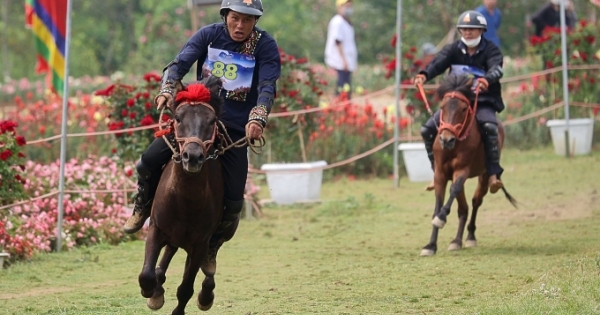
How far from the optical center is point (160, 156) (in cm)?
777

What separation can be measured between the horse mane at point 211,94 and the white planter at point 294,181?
746cm

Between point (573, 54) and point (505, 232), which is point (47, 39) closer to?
point (505, 232)

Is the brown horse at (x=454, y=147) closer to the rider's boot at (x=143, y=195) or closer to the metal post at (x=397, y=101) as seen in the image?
the rider's boot at (x=143, y=195)

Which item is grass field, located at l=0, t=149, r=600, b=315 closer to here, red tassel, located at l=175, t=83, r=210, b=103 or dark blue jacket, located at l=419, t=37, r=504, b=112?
dark blue jacket, located at l=419, t=37, r=504, b=112

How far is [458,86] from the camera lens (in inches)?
450

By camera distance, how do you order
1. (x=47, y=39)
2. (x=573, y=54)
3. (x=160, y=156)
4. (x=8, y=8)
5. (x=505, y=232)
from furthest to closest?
(x=8, y=8), (x=573, y=54), (x=47, y=39), (x=505, y=232), (x=160, y=156)

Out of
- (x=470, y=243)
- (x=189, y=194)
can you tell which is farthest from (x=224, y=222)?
(x=470, y=243)

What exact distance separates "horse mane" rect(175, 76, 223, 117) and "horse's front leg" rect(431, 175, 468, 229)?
4.06 meters

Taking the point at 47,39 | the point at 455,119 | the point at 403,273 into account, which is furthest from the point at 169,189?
the point at 47,39

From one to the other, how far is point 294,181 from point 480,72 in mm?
4262

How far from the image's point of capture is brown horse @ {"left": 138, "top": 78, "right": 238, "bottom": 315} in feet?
23.3

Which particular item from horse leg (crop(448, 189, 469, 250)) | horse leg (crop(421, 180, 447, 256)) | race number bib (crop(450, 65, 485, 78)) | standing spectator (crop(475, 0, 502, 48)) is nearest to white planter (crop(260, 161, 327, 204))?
standing spectator (crop(475, 0, 502, 48))

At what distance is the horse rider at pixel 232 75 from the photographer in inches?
310

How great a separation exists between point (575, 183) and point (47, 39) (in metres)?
7.78
